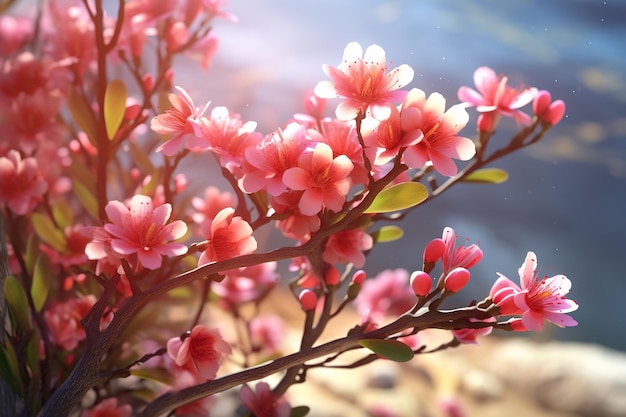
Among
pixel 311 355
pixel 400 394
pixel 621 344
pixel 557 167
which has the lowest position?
pixel 400 394

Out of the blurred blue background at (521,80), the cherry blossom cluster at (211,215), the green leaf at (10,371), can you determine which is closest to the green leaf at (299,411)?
the cherry blossom cluster at (211,215)

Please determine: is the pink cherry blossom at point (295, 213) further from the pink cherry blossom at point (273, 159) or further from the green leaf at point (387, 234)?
the green leaf at point (387, 234)

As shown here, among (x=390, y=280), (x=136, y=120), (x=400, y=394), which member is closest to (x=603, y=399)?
(x=400, y=394)

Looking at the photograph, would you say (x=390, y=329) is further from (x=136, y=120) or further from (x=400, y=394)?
(x=400, y=394)

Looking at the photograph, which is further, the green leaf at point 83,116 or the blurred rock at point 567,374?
the blurred rock at point 567,374

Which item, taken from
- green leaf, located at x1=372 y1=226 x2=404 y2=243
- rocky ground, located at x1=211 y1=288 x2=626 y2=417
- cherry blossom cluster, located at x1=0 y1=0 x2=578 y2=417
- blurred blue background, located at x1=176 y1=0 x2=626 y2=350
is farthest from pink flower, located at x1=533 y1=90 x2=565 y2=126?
rocky ground, located at x1=211 y1=288 x2=626 y2=417

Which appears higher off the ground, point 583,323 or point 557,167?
point 557,167
